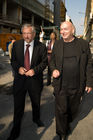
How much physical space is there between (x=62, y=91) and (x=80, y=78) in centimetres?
35

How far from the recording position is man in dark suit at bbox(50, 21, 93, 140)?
2.27m

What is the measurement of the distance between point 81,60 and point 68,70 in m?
0.25

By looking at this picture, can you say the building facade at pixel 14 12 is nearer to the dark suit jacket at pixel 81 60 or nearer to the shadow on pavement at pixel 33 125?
the shadow on pavement at pixel 33 125

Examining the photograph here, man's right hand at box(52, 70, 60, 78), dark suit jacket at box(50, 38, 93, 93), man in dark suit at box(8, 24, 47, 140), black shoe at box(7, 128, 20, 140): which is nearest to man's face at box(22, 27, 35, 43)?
man in dark suit at box(8, 24, 47, 140)

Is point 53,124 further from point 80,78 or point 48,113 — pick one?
point 80,78

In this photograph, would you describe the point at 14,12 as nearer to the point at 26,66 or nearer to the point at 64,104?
the point at 26,66

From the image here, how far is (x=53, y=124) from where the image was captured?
3.02 meters

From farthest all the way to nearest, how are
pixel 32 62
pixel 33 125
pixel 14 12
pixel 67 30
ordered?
pixel 14 12, pixel 33 125, pixel 32 62, pixel 67 30

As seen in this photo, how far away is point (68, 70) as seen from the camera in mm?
2340

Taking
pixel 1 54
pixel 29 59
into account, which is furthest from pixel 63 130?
pixel 1 54

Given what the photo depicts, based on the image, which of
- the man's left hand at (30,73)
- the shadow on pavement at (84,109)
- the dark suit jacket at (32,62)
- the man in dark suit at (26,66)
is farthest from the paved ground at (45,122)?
the man's left hand at (30,73)

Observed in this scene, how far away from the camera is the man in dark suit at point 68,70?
7.45 feet

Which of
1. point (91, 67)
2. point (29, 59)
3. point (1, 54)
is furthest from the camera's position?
point (1, 54)

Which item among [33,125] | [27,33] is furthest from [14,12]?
[33,125]
